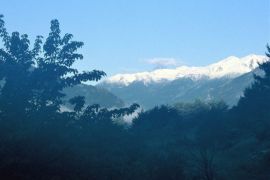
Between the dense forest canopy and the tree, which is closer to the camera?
the dense forest canopy

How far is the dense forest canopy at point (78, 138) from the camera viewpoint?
18.5 meters

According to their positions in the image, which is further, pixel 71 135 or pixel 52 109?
pixel 52 109

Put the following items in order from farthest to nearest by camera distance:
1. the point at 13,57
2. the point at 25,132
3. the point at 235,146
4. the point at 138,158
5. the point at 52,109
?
the point at 235,146 → the point at 13,57 → the point at 52,109 → the point at 138,158 → the point at 25,132

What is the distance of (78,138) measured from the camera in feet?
84.7

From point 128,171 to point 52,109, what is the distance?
11.3 meters

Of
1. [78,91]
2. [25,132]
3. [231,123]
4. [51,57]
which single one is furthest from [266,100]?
[78,91]

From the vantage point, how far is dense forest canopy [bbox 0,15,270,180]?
18.5 meters

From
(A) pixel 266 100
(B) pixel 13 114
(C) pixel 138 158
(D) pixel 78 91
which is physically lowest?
(C) pixel 138 158

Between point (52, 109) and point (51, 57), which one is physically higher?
point (51, 57)

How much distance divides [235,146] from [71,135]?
2388cm

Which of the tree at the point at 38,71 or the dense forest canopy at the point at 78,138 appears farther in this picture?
the tree at the point at 38,71

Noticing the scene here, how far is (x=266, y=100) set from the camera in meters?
60.3

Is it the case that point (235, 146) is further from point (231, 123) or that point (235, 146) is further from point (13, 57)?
point (13, 57)

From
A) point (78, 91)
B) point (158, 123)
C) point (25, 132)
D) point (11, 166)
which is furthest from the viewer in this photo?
point (78, 91)
